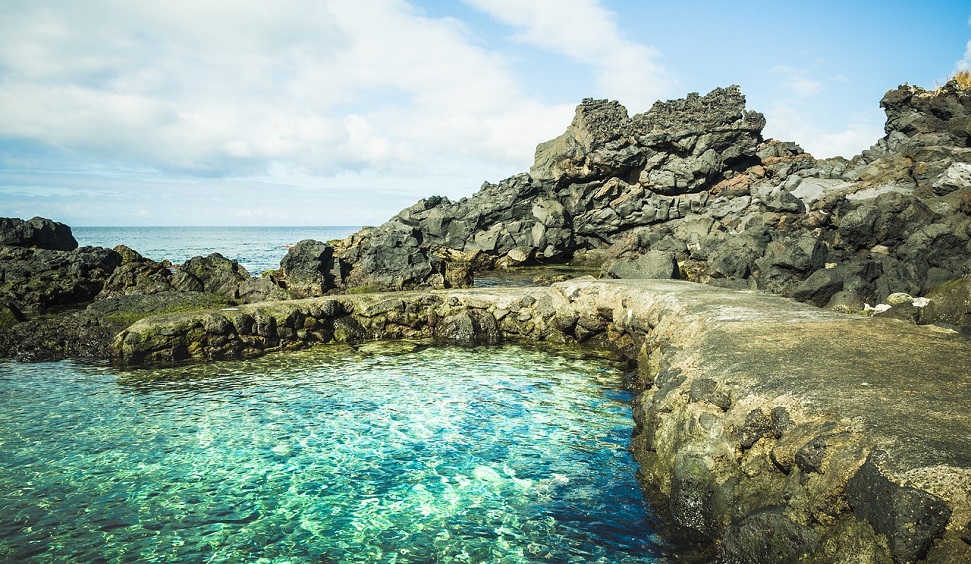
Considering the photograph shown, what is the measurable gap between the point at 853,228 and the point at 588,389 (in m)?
25.4

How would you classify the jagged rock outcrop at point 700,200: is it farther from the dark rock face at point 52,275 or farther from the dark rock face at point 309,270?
the dark rock face at point 52,275

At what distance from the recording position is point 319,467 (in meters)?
10.6

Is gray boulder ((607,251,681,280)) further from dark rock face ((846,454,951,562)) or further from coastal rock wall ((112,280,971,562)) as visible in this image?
dark rock face ((846,454,951,562))

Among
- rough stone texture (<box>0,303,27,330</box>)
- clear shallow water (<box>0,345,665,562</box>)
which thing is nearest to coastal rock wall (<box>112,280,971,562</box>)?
clear shallow water (<box>0,345,665,562</box>)

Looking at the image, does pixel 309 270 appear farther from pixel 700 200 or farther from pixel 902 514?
pixel 700 200

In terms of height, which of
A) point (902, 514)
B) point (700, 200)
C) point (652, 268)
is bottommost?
point (902, 514)

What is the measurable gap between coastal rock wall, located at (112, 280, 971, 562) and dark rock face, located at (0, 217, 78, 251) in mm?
46086

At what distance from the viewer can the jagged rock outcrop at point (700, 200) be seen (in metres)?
31.8

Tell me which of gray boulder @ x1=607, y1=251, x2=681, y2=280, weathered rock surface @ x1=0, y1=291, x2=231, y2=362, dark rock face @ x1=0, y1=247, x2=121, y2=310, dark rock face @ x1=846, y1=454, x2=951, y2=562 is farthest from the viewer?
dark rock face @ x1=0, y1=247, x2=121, y2=310

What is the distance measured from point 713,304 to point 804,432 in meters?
8.54

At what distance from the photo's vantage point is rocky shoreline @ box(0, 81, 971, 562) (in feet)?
20.1

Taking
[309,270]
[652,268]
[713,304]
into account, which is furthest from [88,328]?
[652,268]

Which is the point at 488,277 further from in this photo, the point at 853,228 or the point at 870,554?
the point at 870,554

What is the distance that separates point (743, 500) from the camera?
23.3ft
